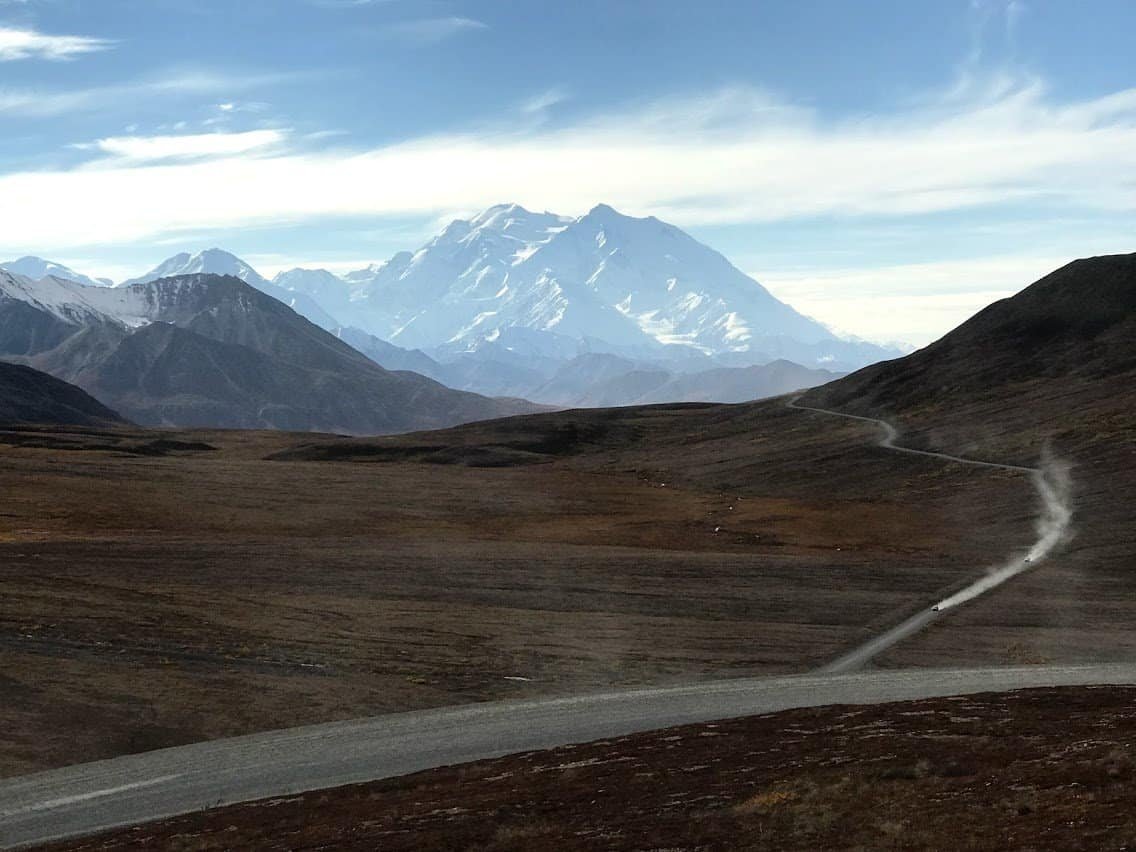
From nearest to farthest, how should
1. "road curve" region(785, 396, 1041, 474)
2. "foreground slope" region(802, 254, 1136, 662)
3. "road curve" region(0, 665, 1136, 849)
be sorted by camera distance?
"road curve" region(0, 665, 1136, 849) → "foreground slope" region(802, 254, 1136, 662) → "road curve" region(785, 396, 1041, 474)

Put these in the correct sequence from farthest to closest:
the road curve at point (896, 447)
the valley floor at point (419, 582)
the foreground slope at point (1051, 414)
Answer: the road curve at point (896, 447) → the foreground slope at point (1051, 414) → the valley floor at point (419, 582)

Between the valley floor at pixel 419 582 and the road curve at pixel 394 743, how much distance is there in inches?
67.0

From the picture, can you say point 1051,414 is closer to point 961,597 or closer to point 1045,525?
point 1045,525

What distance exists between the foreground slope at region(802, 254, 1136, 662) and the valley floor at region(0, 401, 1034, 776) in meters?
3.52

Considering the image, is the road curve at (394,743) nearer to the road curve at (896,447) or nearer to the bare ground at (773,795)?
the bare ground at (773,795)

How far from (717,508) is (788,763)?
65450mm

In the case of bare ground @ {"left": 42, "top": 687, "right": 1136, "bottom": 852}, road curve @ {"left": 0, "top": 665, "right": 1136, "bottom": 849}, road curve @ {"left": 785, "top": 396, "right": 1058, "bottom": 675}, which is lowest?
road curve @ {"left": 785, "top": 396, "right": 1058, "bottom": 675}

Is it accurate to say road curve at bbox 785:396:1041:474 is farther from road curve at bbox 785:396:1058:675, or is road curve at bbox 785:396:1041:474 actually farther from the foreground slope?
the foreground slope

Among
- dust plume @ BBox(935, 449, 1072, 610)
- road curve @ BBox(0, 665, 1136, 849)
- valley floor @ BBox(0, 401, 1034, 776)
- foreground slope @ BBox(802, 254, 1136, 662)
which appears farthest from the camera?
Answer: dust plume @ BBox(935, 449, 1072, 610)

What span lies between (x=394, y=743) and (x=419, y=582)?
20.8 meters

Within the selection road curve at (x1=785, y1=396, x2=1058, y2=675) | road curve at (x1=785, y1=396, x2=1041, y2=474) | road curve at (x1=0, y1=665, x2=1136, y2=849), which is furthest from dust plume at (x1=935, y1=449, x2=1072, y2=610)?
road curve at (x1=0, y1=665, x2=1136, y2=849)

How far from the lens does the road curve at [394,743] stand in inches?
1108

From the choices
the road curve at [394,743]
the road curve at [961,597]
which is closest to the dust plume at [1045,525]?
the road curve at [961,597]

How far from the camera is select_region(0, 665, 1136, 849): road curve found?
2814cm
